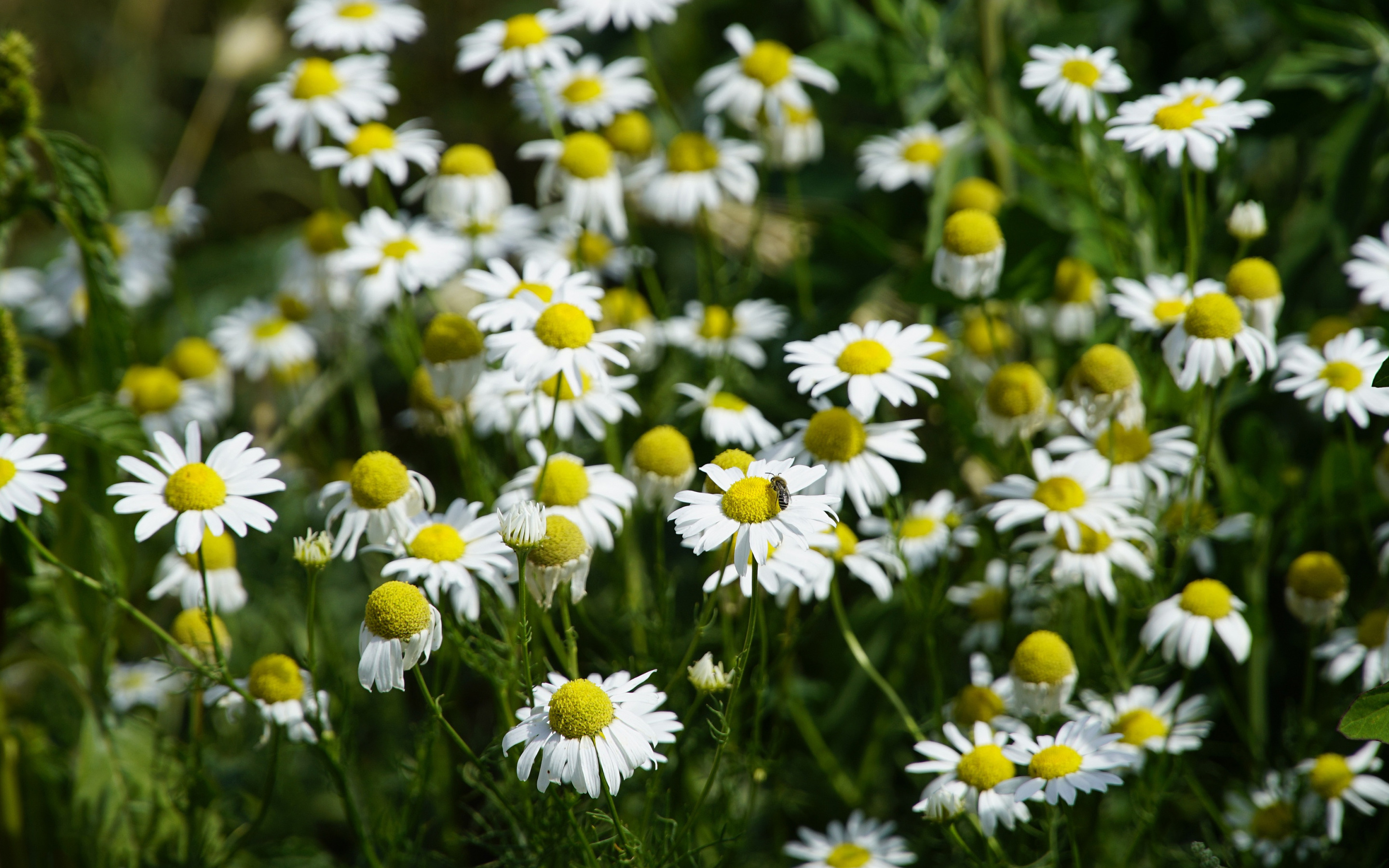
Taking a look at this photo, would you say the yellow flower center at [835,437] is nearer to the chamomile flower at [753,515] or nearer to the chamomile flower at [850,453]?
the chamomile flower at [850,453]

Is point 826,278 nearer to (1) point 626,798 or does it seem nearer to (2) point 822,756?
(2) point 822,756

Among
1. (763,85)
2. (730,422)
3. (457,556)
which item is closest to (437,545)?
(457,556)

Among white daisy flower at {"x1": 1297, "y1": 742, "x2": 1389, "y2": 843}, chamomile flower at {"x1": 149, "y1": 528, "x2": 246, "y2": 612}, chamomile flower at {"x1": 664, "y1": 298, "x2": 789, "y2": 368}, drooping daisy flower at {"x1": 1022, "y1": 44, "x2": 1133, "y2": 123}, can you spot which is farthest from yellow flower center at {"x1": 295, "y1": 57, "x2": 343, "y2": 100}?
white daisy flower at {"x1": 1297, "y1": 742, "x2": 1389, "y2": 843}

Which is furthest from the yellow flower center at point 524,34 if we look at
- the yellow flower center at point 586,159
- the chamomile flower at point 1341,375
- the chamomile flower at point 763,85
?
the chamomile flower at point 1341,375

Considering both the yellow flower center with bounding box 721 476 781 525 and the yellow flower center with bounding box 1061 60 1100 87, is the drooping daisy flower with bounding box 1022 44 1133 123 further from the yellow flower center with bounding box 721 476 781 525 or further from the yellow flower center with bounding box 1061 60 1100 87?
the yellow flower center with bounding box 721 476 781 525

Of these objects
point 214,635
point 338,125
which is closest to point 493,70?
point 338,125

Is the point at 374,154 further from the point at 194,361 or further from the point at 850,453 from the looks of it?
the point at 850,453
